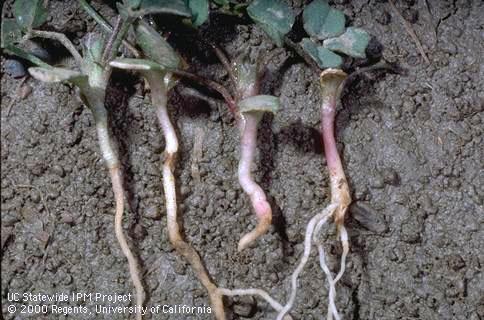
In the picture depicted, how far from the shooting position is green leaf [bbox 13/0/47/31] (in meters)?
1.50

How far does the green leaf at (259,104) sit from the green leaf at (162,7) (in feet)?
0.80

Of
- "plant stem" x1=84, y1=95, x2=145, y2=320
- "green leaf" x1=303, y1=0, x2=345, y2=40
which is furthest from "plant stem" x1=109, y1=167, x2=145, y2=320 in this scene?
"green leaf" x1=303, y1=0, x2=345, y2=40

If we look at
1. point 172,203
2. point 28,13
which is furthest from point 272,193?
point 28,13

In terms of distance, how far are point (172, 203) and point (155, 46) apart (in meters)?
0.39

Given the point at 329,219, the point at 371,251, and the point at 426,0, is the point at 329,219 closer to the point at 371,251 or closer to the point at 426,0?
the point at 371,251

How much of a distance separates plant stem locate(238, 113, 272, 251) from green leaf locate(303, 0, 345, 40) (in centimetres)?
27

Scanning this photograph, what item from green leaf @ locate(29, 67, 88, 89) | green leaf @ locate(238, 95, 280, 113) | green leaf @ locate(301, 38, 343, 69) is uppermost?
green leaf @ locate(301, 38, 343, 69)

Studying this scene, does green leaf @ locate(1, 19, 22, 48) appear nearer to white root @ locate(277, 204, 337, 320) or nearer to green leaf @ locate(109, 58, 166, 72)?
green leaf @ locate(109, 58, 166, 72)

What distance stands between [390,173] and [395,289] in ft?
0.98

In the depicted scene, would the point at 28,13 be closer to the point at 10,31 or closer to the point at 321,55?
the point at 10,31

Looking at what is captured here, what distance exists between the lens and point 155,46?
4.73 ft


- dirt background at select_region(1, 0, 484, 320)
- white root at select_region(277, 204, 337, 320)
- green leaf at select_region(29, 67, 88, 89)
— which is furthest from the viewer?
dirt background at select_region(1, 0, 484, 320)

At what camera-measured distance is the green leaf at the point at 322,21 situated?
1.56 metres

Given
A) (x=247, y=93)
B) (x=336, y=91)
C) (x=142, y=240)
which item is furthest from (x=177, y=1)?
(x=142, y=240)
